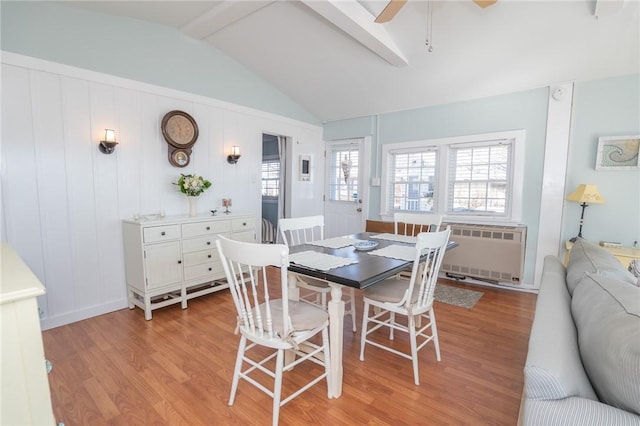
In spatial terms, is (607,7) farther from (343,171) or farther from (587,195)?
(343,171)

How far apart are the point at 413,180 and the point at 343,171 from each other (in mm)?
1241

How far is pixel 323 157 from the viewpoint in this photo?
5.33 meters

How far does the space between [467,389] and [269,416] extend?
120 centimetres

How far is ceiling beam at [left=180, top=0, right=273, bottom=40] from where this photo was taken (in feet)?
9.12

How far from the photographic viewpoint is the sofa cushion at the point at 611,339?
703 millimetres

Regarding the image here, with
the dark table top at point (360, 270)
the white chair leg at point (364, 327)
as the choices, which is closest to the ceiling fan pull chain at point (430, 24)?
the dark table top at point (360, 270)

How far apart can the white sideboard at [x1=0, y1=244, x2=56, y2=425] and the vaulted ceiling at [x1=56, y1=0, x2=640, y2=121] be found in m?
2.61

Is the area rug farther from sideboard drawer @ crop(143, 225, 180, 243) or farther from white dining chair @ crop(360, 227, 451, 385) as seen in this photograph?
sideboard drawer @ crop(143, 225, 180, 243)

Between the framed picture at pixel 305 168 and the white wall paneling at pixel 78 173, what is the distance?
1.79 m

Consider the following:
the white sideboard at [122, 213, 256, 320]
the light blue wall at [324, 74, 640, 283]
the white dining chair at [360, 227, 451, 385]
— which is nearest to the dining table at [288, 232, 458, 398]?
the white dining chair at [360, 227, 451, 385]

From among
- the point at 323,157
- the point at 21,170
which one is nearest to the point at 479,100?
the point at 323,157

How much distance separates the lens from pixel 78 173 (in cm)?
271

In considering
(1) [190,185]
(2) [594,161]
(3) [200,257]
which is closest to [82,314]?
(3) [200,257]

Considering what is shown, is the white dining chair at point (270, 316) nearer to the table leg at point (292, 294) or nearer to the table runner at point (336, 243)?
the table leg at point (292, 294)
